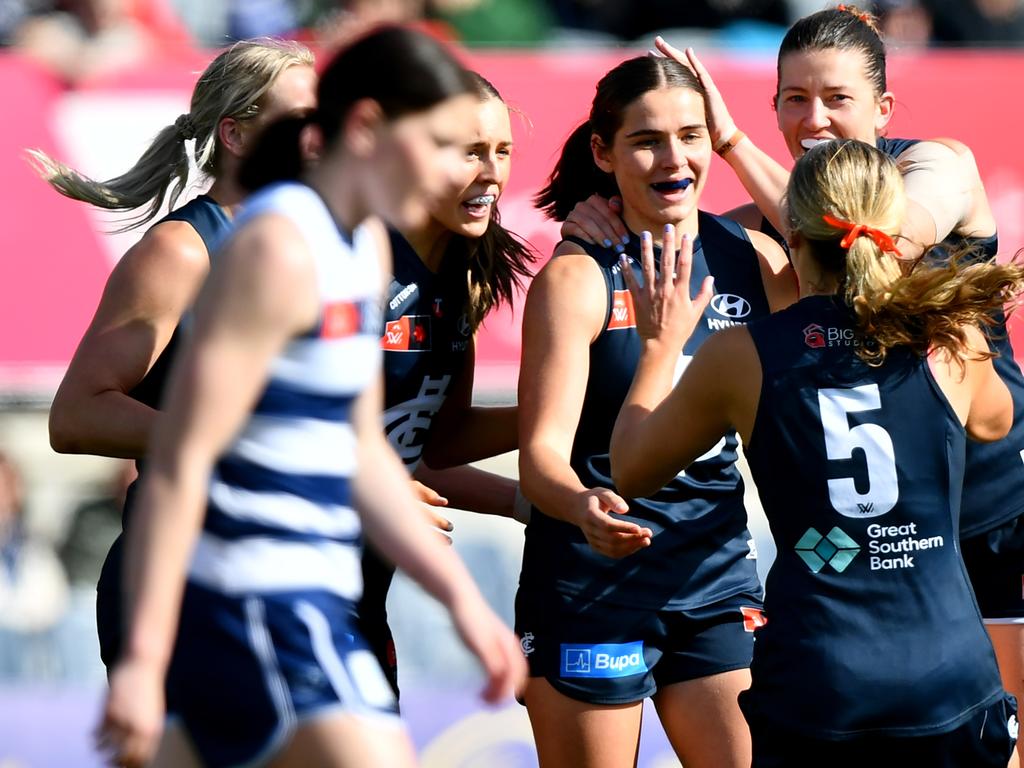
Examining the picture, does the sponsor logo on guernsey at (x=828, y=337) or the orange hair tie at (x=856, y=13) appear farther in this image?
the orange hair tie at (x=856, y=13)

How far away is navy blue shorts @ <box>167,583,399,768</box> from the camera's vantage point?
8.22ft

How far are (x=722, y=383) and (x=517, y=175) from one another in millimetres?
4270

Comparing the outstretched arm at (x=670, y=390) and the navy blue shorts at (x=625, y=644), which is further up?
the outstretched arm at (x=670, y=390)

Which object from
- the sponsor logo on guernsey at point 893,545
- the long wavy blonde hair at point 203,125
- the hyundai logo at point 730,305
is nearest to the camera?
the sponsor logo on guernsey at point 893,545

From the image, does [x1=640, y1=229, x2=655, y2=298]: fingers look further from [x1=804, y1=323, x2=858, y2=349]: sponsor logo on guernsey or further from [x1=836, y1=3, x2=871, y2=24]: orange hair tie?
[x1=836, y1=3, x2=871, y2=24]: orange hair tie

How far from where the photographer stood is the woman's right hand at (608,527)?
3.30m

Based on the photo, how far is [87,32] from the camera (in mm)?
8094

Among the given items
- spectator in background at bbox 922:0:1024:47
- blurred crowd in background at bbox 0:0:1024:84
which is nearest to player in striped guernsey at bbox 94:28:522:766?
blurred crowd in background at bbox 0:0:1024:84

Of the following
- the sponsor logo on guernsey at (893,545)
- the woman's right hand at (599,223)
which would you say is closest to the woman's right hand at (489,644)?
the sponsor logo on guernsey at (893,545)

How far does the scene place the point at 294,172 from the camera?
2695mm

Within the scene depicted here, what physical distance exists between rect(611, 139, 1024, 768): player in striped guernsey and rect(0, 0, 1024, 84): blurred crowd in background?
5.24 m

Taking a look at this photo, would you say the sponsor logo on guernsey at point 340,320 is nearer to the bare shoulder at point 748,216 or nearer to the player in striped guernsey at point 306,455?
the player in striped guernsey at point 306,455

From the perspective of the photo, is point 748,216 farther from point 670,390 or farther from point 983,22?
point 983,22

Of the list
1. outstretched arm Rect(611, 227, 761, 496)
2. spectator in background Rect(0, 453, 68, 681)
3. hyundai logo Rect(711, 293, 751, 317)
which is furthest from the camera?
spectator in background Rect(0, 453, 68, 681)
